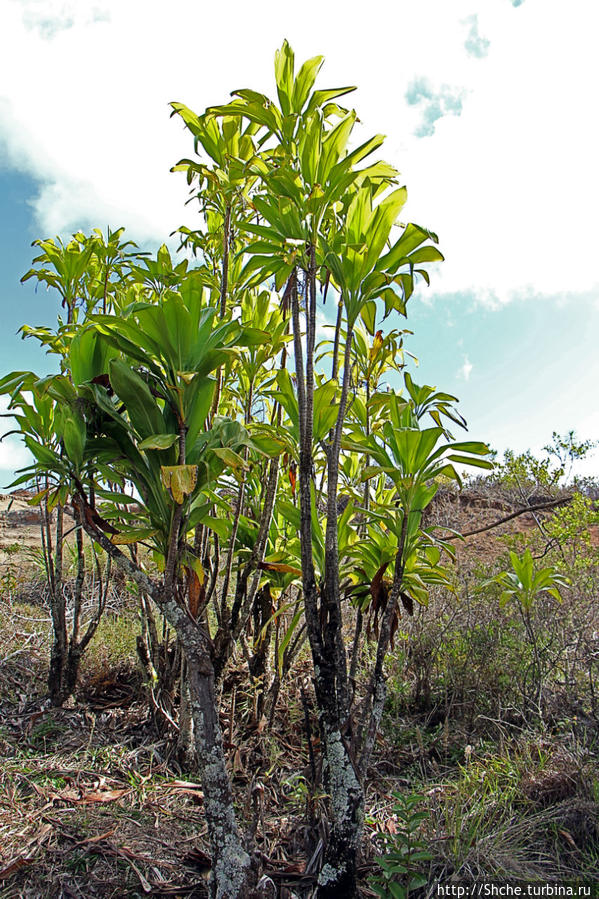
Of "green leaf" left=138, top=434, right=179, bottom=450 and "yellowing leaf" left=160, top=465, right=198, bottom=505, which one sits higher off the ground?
"green leaf" left=138, top=434, right=179, bottom=450

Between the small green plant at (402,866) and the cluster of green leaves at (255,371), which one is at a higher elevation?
the cluster of green leaves at (255,371)

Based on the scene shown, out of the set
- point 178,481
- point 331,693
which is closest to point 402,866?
point 331,693

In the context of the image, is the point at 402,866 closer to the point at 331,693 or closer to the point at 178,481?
the point at 331,693

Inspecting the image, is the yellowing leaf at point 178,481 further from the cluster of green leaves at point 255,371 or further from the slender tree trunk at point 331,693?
the slender tree trunk at point 331,693

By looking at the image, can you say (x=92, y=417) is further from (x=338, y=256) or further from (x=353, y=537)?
(x=353, y=537)

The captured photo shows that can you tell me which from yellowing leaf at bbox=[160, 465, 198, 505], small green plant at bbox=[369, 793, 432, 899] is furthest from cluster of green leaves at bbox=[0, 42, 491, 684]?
small green plant at bbox=[369, 793, 432, 899]

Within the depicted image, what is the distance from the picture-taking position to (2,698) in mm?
3451

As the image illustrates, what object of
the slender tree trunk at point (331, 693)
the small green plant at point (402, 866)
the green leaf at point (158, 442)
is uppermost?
the green leaf at point (158, 442)

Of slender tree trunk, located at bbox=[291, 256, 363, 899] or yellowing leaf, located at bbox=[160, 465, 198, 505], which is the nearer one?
yellowing leaf, located at bbox=[160, 465, 198, 505]

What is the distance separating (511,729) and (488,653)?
514 mm

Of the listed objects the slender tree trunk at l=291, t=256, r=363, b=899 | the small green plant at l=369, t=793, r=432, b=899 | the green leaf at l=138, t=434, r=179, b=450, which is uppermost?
the green leaf at l=138, t=434, r=179, b=450

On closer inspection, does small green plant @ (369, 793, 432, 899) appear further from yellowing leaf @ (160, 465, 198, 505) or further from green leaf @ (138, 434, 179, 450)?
green leaf @ (138, 434, 179, 450)

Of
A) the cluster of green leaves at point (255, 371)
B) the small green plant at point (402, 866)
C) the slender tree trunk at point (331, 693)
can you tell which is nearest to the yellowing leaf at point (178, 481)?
the cluster of green leaves at point (255, 371)

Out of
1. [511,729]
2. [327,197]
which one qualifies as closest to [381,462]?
[327,197]
